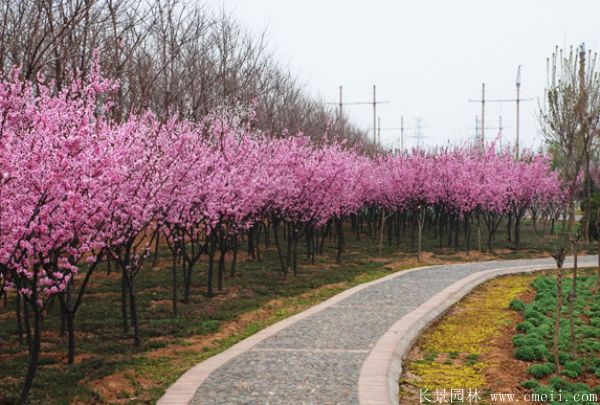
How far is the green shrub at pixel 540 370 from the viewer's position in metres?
9.74

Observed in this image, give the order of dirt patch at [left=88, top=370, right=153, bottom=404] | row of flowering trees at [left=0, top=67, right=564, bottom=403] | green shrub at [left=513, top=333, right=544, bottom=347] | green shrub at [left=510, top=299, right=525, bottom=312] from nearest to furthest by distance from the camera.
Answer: row of flowering trees at [left=0, top=67, right=564, bottom=403] < dirt patch at [left=88, top=370, right=153, bottom=404] < green shrub at [left=513, top=333, right=544, bottom=347] < green shrub at [left=510, top=299, right=525, bottom=312]

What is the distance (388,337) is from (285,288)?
309 inches

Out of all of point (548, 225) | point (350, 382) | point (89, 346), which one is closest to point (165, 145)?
point (89, 346)

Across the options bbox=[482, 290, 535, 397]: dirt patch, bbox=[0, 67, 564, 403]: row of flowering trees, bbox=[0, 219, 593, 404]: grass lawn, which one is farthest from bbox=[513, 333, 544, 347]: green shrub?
bbox=[0, 67, 564, 403]: row of flowering trees

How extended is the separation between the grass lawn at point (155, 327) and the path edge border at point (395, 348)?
2.71m

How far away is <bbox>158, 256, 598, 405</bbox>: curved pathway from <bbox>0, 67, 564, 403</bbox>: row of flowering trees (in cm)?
224

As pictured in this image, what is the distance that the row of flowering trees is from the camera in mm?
8086

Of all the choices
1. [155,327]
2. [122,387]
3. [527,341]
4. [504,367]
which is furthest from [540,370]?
→ [155,327]

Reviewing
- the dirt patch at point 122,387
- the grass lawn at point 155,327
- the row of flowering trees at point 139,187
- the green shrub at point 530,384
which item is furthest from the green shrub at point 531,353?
the row of flowering trees at point 139,187

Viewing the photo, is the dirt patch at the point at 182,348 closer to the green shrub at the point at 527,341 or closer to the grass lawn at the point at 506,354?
the grass lawn at the point at 506,354

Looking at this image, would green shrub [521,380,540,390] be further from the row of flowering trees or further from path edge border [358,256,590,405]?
the row of flowering trees

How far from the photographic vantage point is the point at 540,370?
32.0ft

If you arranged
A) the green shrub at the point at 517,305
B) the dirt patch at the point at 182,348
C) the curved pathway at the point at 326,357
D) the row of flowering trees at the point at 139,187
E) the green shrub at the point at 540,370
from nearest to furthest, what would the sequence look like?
1. the row of flowering trees at the point at 139,187
2. the curved pathway at the point at 326,357
3. the dirt patch at the point at 182,348
4. the green shrub at the point at 540,370
5. the green shrub at the point at 517,305

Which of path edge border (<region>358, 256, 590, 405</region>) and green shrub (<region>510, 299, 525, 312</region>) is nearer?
path edge border (<region>358, 256, 590, 405</region>)
